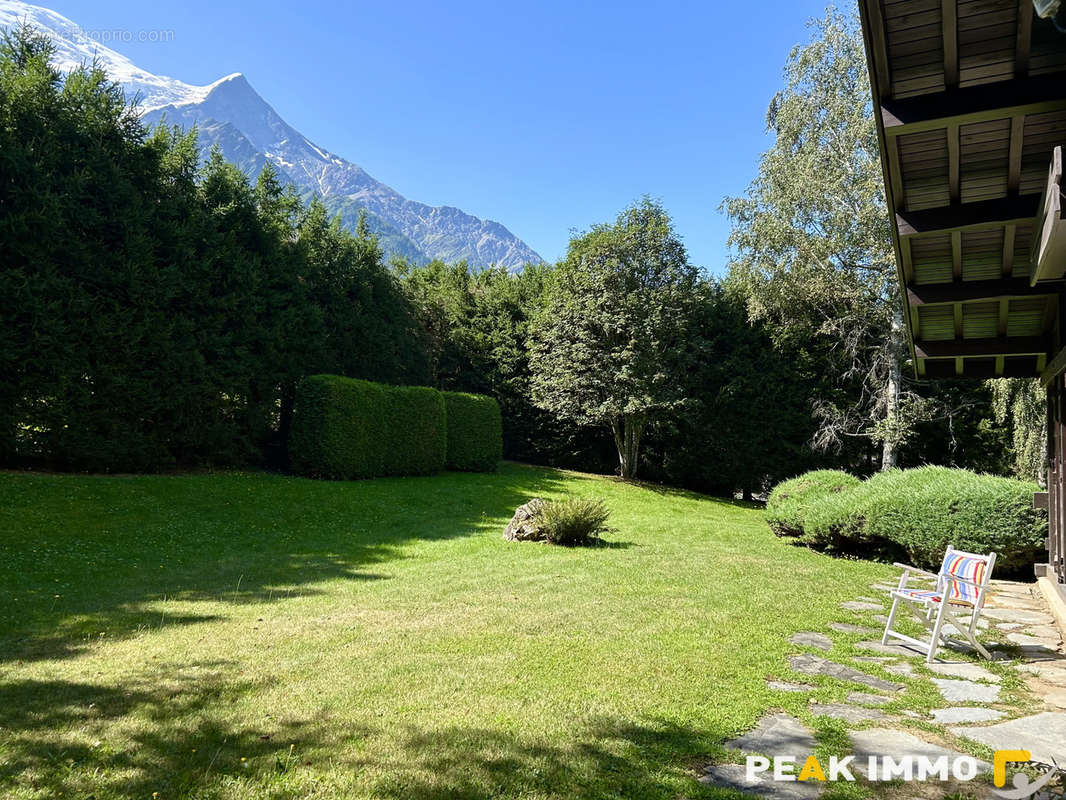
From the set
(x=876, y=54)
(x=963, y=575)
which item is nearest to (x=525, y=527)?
(x=963, y=575)

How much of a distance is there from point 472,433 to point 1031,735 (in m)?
16.8

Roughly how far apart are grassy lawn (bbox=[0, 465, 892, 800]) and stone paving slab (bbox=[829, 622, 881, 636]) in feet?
0.44

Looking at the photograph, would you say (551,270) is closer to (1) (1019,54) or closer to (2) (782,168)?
(2) (782,168)

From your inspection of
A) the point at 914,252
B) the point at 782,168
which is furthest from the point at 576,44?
the point at 914,252

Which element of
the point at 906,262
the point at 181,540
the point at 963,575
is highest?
the point at 906,262

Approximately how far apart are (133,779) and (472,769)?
57.1 inches

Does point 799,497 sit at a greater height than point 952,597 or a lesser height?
greater

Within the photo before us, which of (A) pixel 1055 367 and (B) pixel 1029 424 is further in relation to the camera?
(B) pixel 1029 424

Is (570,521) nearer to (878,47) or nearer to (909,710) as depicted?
(909,710)

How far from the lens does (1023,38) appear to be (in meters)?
3.40

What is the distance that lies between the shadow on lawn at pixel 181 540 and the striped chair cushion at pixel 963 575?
5951 mm

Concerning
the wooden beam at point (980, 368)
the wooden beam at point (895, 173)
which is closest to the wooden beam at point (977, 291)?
the wooden beam at point (895, 173)

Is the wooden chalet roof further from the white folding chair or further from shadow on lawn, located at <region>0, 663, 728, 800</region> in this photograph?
shadow on lawn, located at <region>0, 663, 728, 800</region>

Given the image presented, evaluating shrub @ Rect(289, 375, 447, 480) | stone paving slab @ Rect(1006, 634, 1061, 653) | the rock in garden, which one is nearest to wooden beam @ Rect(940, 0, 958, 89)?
stone paving slab @ Rect(1006, 634, 1061, 653)
